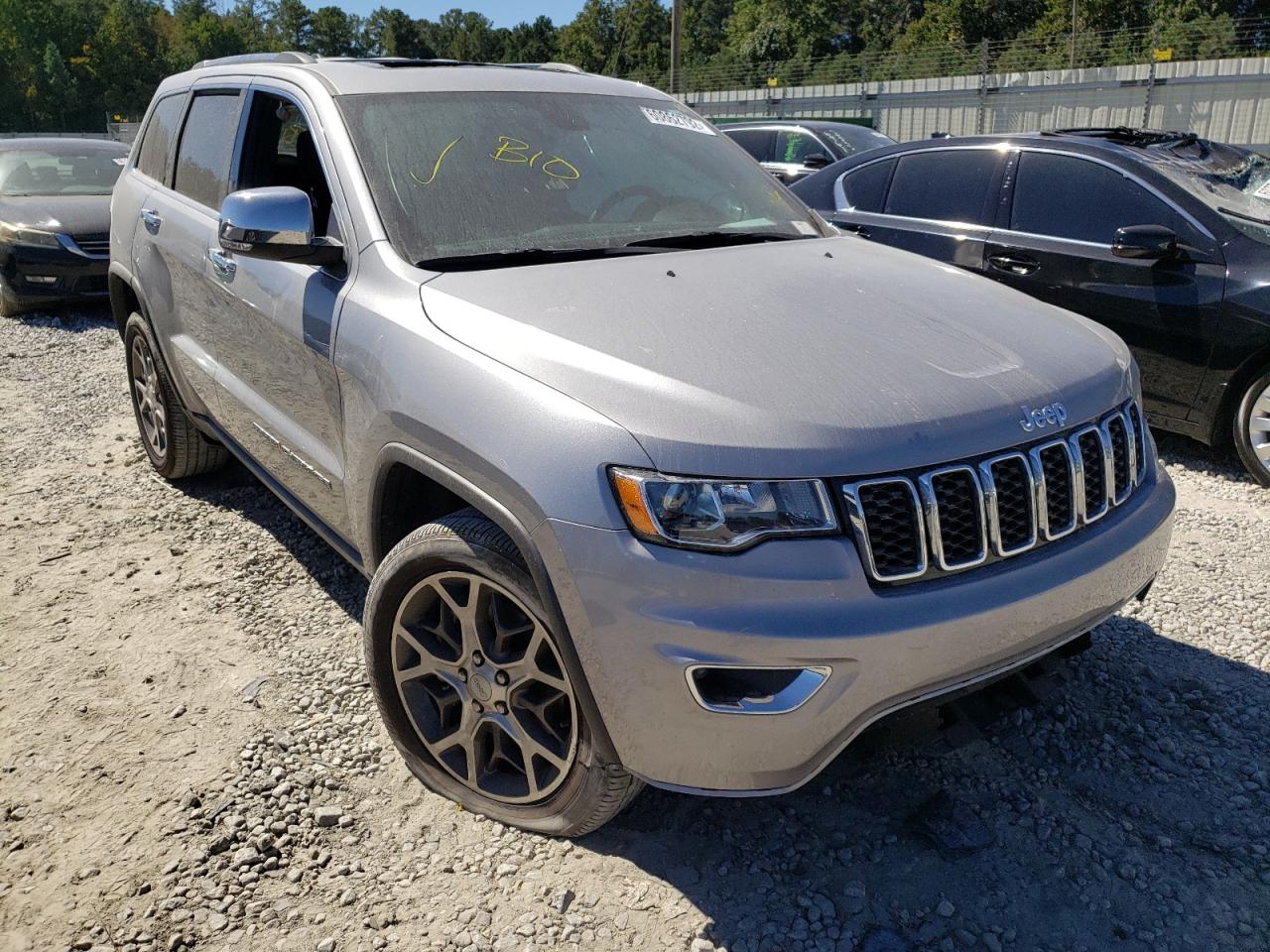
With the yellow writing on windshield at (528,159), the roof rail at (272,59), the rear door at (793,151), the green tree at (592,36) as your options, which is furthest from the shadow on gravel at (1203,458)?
the green tree at (592,36)

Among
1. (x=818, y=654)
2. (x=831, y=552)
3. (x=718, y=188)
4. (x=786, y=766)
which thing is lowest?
(x=786, y=766)

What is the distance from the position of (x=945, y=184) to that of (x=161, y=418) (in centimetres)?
446

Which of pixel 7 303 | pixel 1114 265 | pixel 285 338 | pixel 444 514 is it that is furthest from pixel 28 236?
pixel 1114 265

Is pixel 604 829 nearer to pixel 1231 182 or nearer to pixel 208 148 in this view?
pixel 208 148

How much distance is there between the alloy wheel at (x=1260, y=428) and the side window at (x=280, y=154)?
4174 mm

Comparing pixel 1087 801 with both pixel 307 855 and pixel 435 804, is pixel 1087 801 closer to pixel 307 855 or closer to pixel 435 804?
pixel 435 804

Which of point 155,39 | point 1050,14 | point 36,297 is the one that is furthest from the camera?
point 155,39

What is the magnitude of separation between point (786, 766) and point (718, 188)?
6.95 ft

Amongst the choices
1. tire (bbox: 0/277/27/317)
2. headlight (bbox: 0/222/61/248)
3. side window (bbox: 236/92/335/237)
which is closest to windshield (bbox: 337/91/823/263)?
side window (bbox: 236/92/335/237)

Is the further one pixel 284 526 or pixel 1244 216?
pixel 1244 216

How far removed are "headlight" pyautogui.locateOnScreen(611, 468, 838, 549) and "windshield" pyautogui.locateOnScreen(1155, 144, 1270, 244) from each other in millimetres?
4012

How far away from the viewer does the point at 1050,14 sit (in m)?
56.2

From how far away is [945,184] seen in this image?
5984mm

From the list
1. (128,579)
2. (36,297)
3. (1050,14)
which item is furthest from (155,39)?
(128,579)
